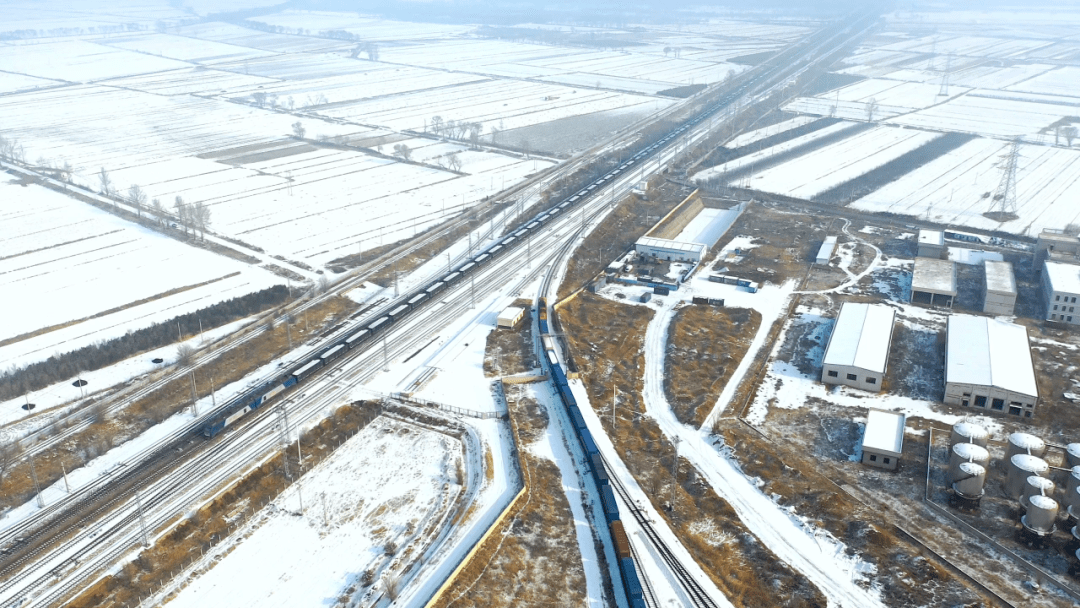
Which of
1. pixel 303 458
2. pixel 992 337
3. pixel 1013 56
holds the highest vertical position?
pixel 1013 56

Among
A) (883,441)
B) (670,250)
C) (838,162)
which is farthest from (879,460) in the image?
(838,162)

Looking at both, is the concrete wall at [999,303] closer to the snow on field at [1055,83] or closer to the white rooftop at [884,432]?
the white rooftop at [884,432]

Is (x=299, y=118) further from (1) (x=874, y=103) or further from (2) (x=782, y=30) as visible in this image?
(2) (x=782, y=30)

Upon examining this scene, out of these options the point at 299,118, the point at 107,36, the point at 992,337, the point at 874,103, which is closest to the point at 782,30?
the point at 874,103

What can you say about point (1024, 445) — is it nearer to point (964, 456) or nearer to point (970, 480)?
point (964, 456)

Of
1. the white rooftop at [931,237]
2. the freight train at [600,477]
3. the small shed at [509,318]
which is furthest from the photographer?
the white rooftop at [931,237]

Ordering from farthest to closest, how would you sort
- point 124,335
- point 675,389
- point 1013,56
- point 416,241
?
point 1013,56 → point 416,241 → point 124,335 → point 675,389

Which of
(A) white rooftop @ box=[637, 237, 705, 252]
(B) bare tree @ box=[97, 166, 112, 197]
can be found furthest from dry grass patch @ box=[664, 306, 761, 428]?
(B) bare tree @ box=[97, 166, 112, 197]

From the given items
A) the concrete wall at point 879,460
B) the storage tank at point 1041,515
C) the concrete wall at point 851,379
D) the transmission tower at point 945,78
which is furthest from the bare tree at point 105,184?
the transmission tower at point 945,78
